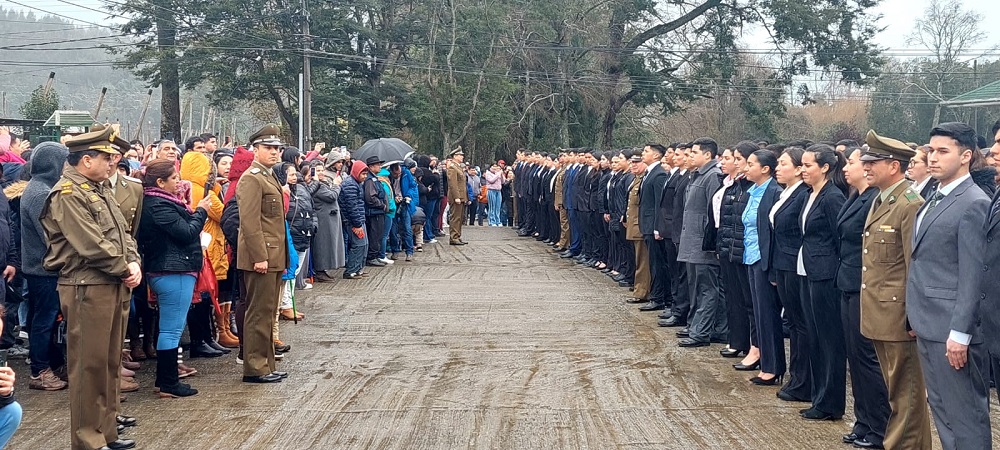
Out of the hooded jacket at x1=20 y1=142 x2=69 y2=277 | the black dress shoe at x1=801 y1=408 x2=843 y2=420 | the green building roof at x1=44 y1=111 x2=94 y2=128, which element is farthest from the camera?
the green building roof at x1=44 y1=111 x2=94 y2=128

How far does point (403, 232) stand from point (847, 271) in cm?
1247

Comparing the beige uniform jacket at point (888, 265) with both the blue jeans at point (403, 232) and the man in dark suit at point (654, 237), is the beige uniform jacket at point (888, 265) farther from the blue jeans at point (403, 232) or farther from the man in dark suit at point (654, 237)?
the blue jeans at point (403, 232)

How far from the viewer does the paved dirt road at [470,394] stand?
241 inches

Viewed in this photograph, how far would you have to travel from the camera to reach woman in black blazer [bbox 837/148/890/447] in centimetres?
596

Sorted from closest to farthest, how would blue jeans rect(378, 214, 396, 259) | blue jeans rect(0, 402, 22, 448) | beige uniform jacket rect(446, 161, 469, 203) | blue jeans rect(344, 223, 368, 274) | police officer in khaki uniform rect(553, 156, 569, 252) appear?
blue jeans rect(0, 402, 22, 448) → blue jeans rect(344, 223, 368, 274) → blue jeans rect(378, 214, 396, 259) → police officer in khaki uniform rect(553, 156, 569, 252) → beige uniform jacket rect(446, 161, 469, 203)

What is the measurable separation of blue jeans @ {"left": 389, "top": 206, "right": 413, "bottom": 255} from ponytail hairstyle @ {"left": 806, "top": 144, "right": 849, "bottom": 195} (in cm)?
1133

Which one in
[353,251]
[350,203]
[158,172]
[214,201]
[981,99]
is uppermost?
[981,99]

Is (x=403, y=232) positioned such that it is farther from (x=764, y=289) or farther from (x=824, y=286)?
(x=824, y=286)

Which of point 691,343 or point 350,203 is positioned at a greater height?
point 350,203

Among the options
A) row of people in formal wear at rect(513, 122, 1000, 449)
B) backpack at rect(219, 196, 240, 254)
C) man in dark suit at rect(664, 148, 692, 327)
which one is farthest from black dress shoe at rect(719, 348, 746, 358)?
backpack at rect(219, 196, 240, 254)

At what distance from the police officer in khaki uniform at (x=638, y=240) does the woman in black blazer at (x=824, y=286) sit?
5.44 m

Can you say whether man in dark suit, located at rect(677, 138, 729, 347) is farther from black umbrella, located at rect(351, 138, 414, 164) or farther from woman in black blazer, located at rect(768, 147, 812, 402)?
black umbrella, located at rect(351, 138, 414, 164)

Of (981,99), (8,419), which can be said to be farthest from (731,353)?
(981,99)

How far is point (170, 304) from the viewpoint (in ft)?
23.2
